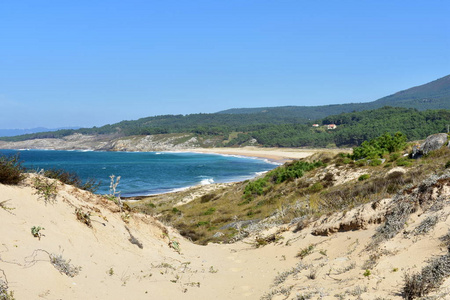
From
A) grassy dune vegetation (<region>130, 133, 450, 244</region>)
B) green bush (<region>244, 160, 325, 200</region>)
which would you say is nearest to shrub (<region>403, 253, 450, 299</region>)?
grassy dune vegetation (<region>130, 133, 450, 244</region>)

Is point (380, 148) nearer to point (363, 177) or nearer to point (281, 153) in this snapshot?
point (363, 177)

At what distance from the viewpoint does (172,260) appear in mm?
11047

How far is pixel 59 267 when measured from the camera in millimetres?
7102

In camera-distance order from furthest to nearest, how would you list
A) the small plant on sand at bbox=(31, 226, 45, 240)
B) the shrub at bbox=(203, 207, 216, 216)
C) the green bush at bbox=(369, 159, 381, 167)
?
the green bush at bbox=(369, 159, 381, 167) < the shrub at bbox=(203, 207, 216, 216) < the small plant on sand at bbox=(31, 226, 45, 240)

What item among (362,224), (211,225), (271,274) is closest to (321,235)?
(362,224)

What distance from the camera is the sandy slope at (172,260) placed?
261 inches

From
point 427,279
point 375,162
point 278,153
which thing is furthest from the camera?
point 278,153

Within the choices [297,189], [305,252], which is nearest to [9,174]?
[305,252]

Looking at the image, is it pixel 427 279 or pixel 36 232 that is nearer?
pixel 427 279

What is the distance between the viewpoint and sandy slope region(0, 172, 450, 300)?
664 cm

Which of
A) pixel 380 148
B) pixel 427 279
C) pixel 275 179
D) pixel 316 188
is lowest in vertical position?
pixel 275 179

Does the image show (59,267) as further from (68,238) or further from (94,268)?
(68,238)

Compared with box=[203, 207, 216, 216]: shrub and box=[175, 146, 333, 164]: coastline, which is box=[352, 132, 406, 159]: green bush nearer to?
box=[203, 207, 216, 216]: shrub

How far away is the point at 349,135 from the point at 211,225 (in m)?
135
